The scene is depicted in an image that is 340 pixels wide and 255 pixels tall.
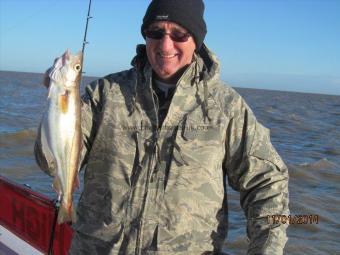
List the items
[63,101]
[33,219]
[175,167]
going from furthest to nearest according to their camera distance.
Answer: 1. [33,219]
2. [175,167]
3. [63,101]

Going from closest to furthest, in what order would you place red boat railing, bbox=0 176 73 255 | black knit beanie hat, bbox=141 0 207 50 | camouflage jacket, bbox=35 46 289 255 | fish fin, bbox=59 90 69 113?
1. fish fin, bbox=59 90 69 113
2. camouflage jacket, bbox=35 46 289 255
3. black knit beanie hat, bbox=141 0 207 50
4. red boat railing, bbox=0 176 73 255

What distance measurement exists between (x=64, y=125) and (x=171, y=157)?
2.18ft

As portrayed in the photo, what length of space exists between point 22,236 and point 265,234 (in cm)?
294

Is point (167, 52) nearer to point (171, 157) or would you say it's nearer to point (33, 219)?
point (171, 157)

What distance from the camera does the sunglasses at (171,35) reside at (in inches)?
123

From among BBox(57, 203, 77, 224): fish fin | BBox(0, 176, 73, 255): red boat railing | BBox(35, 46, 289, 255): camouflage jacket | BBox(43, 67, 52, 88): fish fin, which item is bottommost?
BBox(0, 176, 73, 255): red boat railing

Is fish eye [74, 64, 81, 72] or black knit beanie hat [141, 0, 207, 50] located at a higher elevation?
black knit beanie hat [141, 0, 207, 50]

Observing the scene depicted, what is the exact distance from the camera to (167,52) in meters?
3.08

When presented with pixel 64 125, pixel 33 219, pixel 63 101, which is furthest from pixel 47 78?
pixel 33 219

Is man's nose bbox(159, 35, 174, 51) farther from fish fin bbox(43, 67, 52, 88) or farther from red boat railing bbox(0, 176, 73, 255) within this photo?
red boat railing bbox(0, 176, 73, 255)

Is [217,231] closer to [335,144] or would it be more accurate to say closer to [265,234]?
[265,234]

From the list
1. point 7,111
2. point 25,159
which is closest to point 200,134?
point 25,159

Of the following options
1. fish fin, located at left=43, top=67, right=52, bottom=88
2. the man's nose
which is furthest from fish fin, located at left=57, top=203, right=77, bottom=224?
the man's nose

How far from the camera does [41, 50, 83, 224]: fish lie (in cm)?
286
